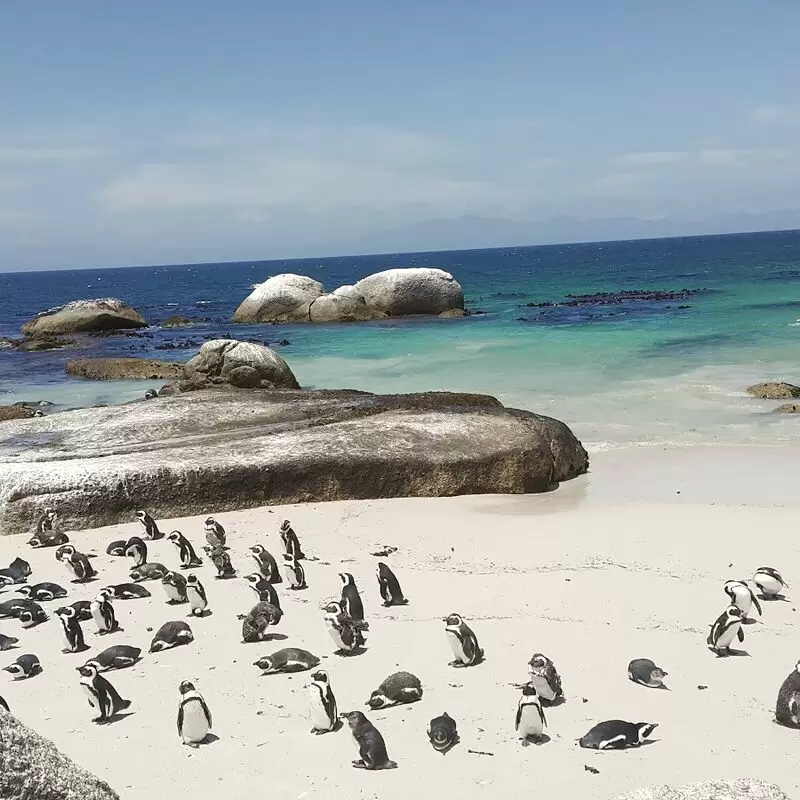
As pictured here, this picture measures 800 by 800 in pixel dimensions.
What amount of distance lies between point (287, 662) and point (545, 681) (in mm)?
1989

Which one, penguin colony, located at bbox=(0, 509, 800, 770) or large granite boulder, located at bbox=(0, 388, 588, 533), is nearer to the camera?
penguin colony, located at bbox=(0, 509, 800, 770)

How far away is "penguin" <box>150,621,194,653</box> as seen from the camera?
7.61 metres

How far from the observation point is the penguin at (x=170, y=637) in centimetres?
761

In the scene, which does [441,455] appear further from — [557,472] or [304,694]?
[304,694]

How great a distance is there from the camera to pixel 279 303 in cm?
4538

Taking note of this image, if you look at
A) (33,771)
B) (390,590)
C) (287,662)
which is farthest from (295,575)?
(33,771)

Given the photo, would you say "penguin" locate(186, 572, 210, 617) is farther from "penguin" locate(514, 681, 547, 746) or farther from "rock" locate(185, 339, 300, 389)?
"rock" locate(185, 339, 300, 389)

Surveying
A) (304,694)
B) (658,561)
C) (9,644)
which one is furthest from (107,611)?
(658,561)

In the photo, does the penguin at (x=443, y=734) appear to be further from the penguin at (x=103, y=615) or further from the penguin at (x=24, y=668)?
the penguin at (x=103, y=615)

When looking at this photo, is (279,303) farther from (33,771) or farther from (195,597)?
(33,771)

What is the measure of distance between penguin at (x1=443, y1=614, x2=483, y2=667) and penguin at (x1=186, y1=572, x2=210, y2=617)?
7.94 feet

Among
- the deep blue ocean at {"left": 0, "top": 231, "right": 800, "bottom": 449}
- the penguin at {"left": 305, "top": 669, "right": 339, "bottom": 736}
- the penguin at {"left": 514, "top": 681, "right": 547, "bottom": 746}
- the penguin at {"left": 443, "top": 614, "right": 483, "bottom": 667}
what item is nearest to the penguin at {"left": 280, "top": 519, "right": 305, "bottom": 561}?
the penguin at {"left": 443, "top": 614, "right": 483, "bottom": 667}

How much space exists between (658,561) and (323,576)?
3.46 meters

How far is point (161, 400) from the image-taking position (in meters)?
15.0
